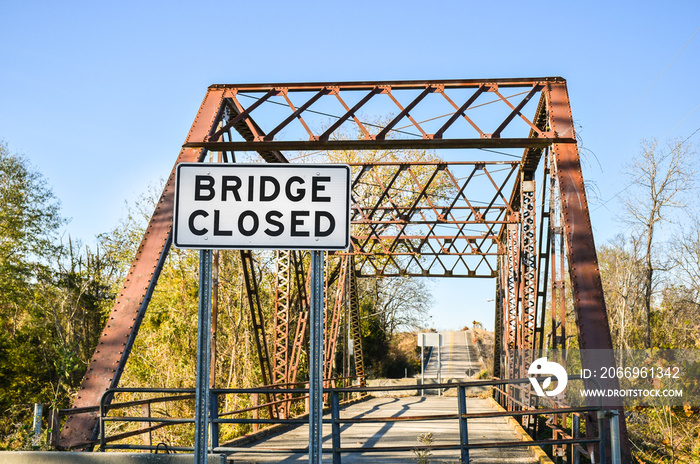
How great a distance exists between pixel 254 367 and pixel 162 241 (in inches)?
680

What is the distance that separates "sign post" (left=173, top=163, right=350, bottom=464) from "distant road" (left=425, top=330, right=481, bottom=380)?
39.6 meters

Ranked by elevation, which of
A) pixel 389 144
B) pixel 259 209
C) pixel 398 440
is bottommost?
pixel 398 440

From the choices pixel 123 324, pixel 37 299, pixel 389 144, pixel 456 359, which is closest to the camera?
pixel 123 324

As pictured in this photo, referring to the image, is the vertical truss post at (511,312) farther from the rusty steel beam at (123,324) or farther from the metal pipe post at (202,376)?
the metal pipe post at (202,376)

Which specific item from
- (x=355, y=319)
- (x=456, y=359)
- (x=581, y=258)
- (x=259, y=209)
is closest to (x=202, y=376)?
(x=259, y=209)

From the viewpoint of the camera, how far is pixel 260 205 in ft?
13.2

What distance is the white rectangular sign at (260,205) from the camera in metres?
3.97

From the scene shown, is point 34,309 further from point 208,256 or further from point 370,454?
point 208,256

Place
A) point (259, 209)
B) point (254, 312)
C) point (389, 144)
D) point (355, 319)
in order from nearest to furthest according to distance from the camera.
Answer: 1. point (259, 209)
2. point (389, 144)
3. point (254, 312)
4. point (355, 319)

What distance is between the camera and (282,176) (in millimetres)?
4055

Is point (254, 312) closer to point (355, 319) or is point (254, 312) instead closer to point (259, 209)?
point (259, 209)

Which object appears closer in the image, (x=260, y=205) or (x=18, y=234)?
(x=260, y=205)

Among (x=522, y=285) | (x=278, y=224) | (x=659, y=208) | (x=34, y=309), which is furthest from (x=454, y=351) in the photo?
(x=278, y=224)

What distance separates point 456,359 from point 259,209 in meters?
62.0
